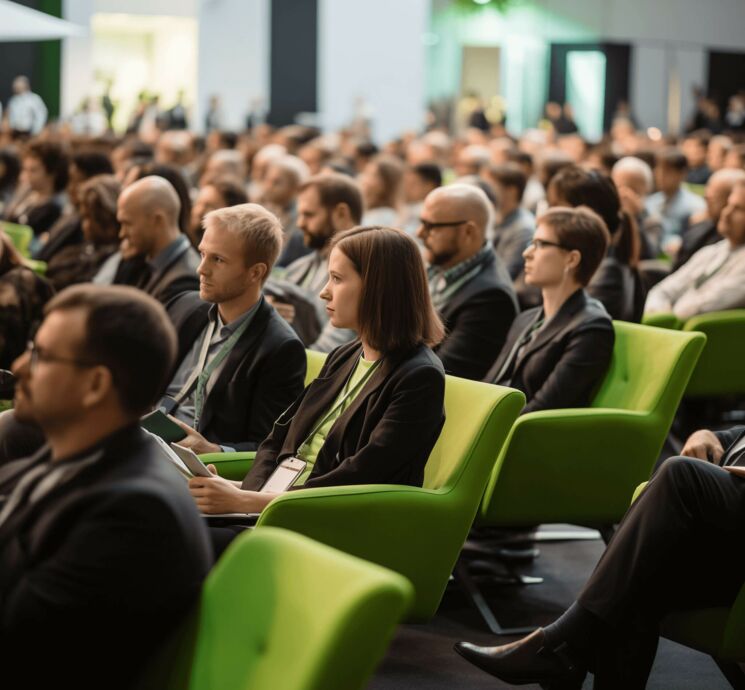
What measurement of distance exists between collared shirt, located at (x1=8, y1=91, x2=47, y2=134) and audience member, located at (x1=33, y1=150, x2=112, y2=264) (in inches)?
562

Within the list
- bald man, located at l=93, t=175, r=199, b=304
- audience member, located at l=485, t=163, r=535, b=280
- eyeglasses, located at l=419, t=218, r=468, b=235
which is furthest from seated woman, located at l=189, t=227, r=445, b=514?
audience member, located at l=485, t=163, r=535, b=280

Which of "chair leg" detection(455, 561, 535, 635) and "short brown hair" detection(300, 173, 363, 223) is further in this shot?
"short brown hair" detection(300, 173, 363, 223)

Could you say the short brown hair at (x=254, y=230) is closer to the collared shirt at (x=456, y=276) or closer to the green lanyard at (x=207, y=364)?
the green lanyard at (x=207, y=364)

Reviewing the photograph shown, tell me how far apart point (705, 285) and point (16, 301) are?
3.19 metres

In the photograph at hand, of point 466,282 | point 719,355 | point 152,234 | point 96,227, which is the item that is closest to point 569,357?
point 466,282

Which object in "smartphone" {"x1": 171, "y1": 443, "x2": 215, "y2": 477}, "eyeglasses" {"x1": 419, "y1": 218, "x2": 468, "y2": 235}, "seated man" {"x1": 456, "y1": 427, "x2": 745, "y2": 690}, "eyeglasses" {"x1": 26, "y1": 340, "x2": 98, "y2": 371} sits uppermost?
"eyeglasses" {"x1": 419, "y1": 218, "x2": 468, "y2": 235}

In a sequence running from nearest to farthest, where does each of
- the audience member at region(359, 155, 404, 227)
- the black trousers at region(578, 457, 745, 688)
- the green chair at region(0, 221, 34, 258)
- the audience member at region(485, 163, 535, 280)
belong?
the black trousers at region(578, 457, 745, 688), the audience member at region(485, 163, 535, 280), the green chair at region(0, 221, 34, 258), the audience member at region(359, 155, 404, 227)

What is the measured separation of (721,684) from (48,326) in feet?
7.45

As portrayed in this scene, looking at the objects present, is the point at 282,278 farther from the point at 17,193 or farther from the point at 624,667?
the point at 17,193

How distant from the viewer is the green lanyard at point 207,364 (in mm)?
3766

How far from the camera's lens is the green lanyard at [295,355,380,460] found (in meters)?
3.21

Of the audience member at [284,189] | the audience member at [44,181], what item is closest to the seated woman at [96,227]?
the audience member at [284,189]

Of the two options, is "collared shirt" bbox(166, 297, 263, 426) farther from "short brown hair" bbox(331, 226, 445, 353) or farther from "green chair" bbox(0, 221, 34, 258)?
"green chair" bbox(0, 221, 34, 258)

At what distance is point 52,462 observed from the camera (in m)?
1.96
